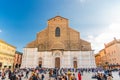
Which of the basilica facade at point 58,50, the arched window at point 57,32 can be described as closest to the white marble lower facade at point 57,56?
the basilica facade at point 58,50

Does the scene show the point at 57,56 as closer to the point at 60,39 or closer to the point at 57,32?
the point at 60,39

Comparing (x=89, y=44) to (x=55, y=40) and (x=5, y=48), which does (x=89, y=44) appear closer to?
(x=55, y=40)

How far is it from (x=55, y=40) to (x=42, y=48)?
3.97m

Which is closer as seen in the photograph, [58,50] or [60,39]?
[58,50]

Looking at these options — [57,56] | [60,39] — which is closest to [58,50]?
[57,56]

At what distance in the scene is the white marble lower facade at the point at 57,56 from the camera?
3136cm

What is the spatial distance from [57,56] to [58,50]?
Answer: 59.6 inches

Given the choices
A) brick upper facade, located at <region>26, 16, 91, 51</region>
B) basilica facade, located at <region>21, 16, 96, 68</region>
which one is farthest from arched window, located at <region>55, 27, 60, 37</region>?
brick upper facade, located at <region>26, 16, 91, 51</region>

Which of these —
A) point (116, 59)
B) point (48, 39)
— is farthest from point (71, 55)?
point (116, 59)

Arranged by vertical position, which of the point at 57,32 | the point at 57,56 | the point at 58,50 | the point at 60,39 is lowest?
the point at 57,56

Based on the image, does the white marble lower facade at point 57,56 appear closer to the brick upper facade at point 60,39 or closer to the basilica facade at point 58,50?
the basilica facade at point 58,50

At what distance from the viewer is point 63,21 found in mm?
35875

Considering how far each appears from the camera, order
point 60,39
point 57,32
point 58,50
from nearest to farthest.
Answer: point 58,50 → point 60,39 → point 57,32

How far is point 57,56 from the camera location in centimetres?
3231
